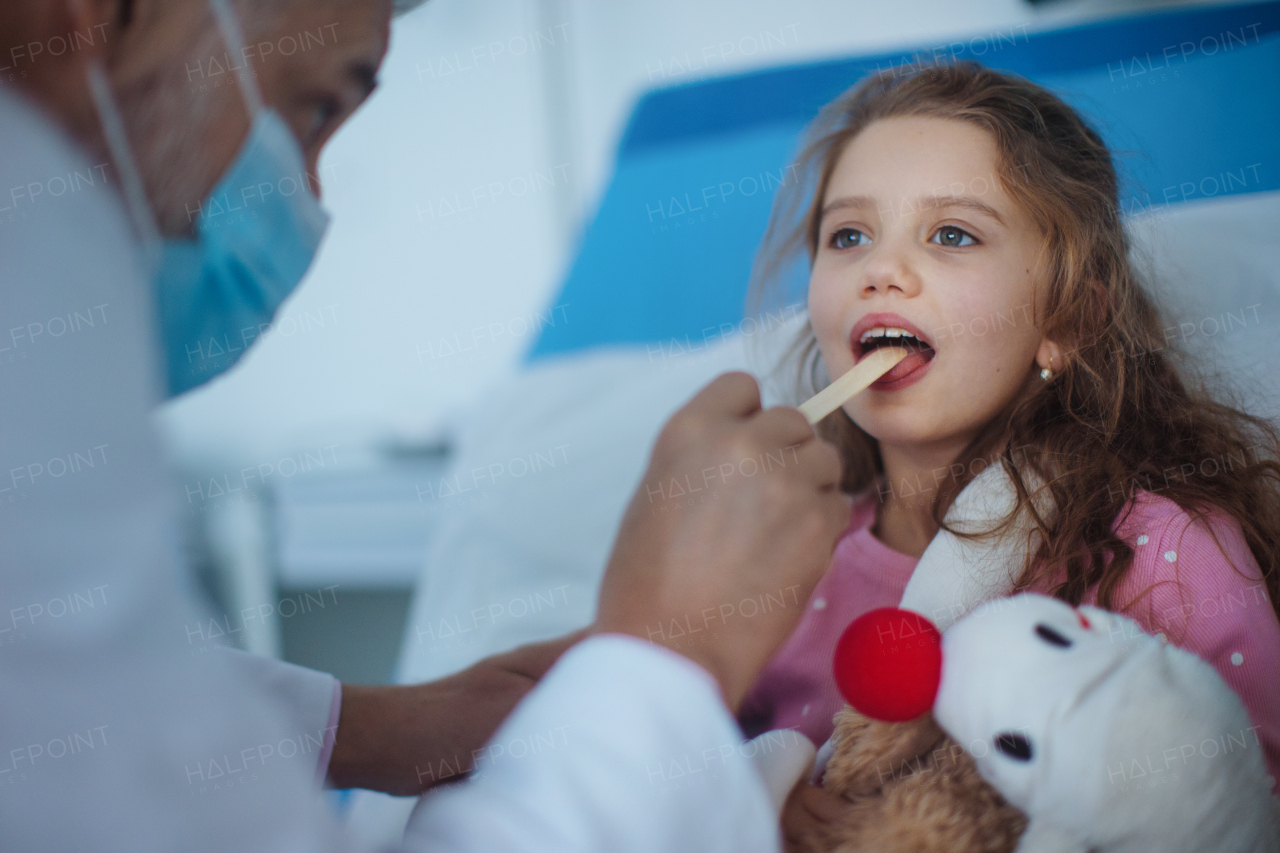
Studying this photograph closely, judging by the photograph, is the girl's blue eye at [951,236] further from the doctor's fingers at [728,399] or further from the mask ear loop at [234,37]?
the mask ear loop at [234,37]

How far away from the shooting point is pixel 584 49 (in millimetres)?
1563

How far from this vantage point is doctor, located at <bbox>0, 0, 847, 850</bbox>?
1.09 feet

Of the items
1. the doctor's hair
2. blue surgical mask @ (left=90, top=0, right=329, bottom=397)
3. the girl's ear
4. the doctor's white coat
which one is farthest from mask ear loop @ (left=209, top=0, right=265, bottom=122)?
the girl's ear

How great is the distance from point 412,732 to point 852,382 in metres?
0.39

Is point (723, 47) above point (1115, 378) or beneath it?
above

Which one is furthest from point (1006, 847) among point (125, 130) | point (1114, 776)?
point (125, 130)

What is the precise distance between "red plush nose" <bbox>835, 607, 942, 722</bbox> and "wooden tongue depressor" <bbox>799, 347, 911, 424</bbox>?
125mm

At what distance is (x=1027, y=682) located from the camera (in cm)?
43

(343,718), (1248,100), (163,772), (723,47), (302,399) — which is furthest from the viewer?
(302,399)

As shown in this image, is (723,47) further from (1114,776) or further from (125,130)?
(1114,776)

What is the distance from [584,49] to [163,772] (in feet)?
4.83

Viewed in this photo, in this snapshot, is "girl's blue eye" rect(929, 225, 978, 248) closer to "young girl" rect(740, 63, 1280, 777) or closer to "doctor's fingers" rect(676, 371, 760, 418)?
"young girl" rect(740, 63, 1280, 777)

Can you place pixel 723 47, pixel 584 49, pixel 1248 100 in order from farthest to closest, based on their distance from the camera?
pixel 584 49 → pixel 723 47 → pixel 1248 100

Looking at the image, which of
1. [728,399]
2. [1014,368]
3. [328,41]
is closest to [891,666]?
[728,399]
